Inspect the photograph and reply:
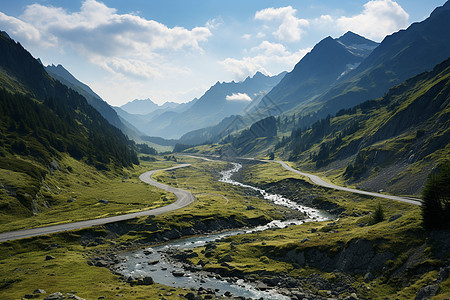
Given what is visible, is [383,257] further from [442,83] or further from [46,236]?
[442,83]

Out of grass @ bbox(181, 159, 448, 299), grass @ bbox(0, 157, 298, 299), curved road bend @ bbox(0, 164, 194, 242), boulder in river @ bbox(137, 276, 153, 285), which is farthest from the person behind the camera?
curved road bend @ bbox(0, 164, 194, 242)

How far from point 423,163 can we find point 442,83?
89.6m

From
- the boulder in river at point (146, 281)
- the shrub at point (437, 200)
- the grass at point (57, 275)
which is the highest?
the shrub at point (437, 200)

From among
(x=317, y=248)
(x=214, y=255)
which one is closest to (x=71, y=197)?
(x=214, y=255)

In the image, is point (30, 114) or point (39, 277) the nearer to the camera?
point (39, 277)

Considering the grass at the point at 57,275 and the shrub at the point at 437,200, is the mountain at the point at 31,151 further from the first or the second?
the shrub at the point at 437,200

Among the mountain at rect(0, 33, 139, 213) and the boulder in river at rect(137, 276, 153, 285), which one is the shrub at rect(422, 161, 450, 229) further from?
the mountain at rect(0, 33, 139, 213)

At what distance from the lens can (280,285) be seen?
5328 centimetres

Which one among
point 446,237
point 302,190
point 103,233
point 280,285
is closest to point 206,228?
point 103,233

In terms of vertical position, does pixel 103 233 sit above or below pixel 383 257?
below

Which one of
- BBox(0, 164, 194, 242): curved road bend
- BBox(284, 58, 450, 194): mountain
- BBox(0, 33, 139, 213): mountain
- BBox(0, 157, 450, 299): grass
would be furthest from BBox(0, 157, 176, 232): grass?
BBox(284, 58, 450, 194): mountain

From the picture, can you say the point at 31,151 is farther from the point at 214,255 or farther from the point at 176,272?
Answer: the point at 214,255

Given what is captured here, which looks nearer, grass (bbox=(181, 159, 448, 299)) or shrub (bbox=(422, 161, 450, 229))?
grass (bbox=(181, 159, 448, 299))

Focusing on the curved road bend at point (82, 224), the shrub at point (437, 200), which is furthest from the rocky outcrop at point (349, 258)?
the curved road bend at point (82, 224)
